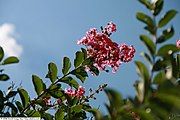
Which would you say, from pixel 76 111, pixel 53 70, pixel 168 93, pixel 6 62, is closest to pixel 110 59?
pixel 53 70

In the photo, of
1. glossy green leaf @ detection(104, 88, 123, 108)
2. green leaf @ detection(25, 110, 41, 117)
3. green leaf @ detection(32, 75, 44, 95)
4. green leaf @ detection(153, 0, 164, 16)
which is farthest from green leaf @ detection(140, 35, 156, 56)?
green leaf @ detection(32, 75, 44, 95)

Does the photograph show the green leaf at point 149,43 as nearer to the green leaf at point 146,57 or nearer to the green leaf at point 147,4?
the green leaf at point 146,57

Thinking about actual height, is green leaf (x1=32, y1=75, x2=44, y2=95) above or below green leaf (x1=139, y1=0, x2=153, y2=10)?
above

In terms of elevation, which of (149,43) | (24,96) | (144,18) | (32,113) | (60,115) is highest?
(24,96)

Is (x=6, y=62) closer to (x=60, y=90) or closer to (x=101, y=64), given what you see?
(x=60, y=90)

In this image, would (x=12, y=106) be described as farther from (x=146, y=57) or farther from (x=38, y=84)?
(x=146, y=57)

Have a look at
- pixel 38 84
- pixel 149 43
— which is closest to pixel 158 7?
pixel 149 43

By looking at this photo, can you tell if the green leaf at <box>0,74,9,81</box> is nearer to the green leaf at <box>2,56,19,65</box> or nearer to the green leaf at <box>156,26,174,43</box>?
the green leaf at <box>2,56,19,65</box>
